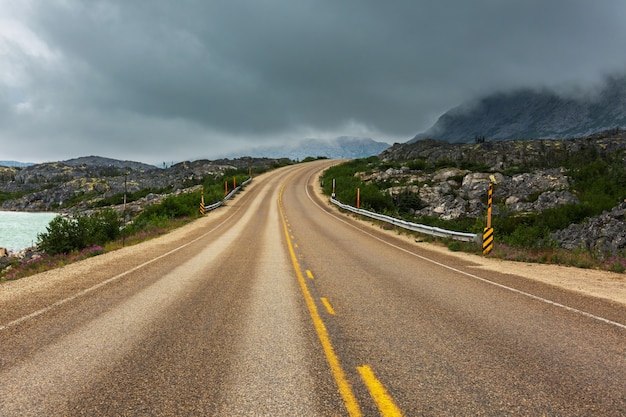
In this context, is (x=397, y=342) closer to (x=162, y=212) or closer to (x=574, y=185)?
(x=162, y=212)

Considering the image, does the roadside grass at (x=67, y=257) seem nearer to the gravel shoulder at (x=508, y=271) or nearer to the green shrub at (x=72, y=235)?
the green shrub at (x=72, y=235)

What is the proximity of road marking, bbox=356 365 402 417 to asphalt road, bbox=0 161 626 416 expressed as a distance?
20 millimetres

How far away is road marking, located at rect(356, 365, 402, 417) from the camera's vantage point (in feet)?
10.3

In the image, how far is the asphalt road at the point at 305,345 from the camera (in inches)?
133

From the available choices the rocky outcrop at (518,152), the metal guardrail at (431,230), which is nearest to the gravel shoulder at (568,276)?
the metal guardrail at (431,230)

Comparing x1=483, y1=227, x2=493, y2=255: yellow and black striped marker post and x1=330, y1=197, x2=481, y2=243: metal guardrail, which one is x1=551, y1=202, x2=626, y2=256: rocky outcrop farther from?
x1=483, y1=227, x2=493, y2=255: yellow and black striped marker post

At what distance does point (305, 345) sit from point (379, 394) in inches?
59.9

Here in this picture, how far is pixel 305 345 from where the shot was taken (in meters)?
4.80

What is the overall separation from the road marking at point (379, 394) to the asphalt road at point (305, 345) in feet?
0.06

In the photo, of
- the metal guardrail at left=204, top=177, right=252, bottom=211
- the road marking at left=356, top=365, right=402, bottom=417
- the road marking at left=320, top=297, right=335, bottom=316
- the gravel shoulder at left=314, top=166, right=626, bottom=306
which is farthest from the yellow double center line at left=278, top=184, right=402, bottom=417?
the metal guardrail at left=204, top=177, right=252, bottom=211

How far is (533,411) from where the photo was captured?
126 inches

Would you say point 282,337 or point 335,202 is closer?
point 282,337

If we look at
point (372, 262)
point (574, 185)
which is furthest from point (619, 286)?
point (574, 185)

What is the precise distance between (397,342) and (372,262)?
7331mm
